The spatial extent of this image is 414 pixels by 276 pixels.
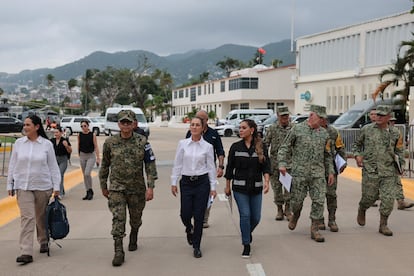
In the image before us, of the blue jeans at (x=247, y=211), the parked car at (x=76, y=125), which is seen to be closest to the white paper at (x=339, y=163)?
the blue jeans at (x=247, y=211)

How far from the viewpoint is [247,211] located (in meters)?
6.01

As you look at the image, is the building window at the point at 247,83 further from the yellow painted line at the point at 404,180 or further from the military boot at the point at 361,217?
the military boot at the point at 361,217

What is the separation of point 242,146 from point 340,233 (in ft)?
7.54

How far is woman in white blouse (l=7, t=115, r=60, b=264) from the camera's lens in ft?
19.0

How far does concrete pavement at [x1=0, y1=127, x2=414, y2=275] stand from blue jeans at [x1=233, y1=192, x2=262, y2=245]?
0.31 meters

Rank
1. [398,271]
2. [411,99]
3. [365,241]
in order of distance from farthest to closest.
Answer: [411,99] < [365,241] < [398,271]

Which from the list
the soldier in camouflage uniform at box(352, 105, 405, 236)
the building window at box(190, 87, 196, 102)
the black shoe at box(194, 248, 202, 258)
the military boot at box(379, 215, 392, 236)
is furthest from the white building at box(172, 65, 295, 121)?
the black shoe at box(194, 248, 202, 258)

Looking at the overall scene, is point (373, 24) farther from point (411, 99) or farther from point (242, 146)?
point (242, 146)

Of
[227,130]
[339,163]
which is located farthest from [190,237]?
[227,130]

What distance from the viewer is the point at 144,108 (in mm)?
100250

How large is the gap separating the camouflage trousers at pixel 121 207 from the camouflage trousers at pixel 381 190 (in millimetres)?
3341

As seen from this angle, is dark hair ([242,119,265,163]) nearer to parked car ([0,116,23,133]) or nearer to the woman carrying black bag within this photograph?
the woman carrying black bag

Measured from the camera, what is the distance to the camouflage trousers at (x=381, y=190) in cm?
704

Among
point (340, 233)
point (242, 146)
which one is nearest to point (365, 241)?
point (340, 233)
